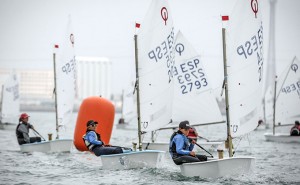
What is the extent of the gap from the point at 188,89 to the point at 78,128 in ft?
18.8

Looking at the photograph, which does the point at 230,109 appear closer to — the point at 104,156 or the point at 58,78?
the point at 104,156

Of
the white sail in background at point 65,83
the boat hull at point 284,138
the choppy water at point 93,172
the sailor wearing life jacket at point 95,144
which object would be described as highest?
the white sail in background at point 65,83

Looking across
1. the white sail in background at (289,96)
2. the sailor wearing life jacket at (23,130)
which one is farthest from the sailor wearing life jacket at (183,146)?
the white sail in background at (289,96)

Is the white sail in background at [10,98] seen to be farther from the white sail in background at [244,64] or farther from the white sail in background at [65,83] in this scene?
the white sail in background at [244,64]

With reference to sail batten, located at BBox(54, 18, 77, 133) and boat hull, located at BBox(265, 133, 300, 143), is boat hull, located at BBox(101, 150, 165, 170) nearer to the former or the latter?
sail batten, located at BBox(54, 18, 77, 133)

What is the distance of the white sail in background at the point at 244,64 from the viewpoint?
14.1 m

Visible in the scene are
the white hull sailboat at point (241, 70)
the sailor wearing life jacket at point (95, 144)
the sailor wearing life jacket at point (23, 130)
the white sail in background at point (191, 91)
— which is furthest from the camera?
the white sail in background at point (191, 91)

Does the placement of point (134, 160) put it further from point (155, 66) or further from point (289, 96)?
point (289, 96)

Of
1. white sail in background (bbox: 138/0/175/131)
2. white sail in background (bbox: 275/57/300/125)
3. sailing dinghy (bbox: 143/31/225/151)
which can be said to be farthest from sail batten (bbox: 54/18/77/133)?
white sail in background (bbox: 275/57/300/125)

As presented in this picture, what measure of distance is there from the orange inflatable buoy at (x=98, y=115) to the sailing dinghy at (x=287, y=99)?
42.4 ft

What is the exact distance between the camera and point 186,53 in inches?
916

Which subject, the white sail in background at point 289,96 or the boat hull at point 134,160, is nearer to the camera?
the boat hull at point 134,160

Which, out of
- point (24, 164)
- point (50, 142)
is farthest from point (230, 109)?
point (50, 142)

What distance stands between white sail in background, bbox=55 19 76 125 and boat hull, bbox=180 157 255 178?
11.5 metres
